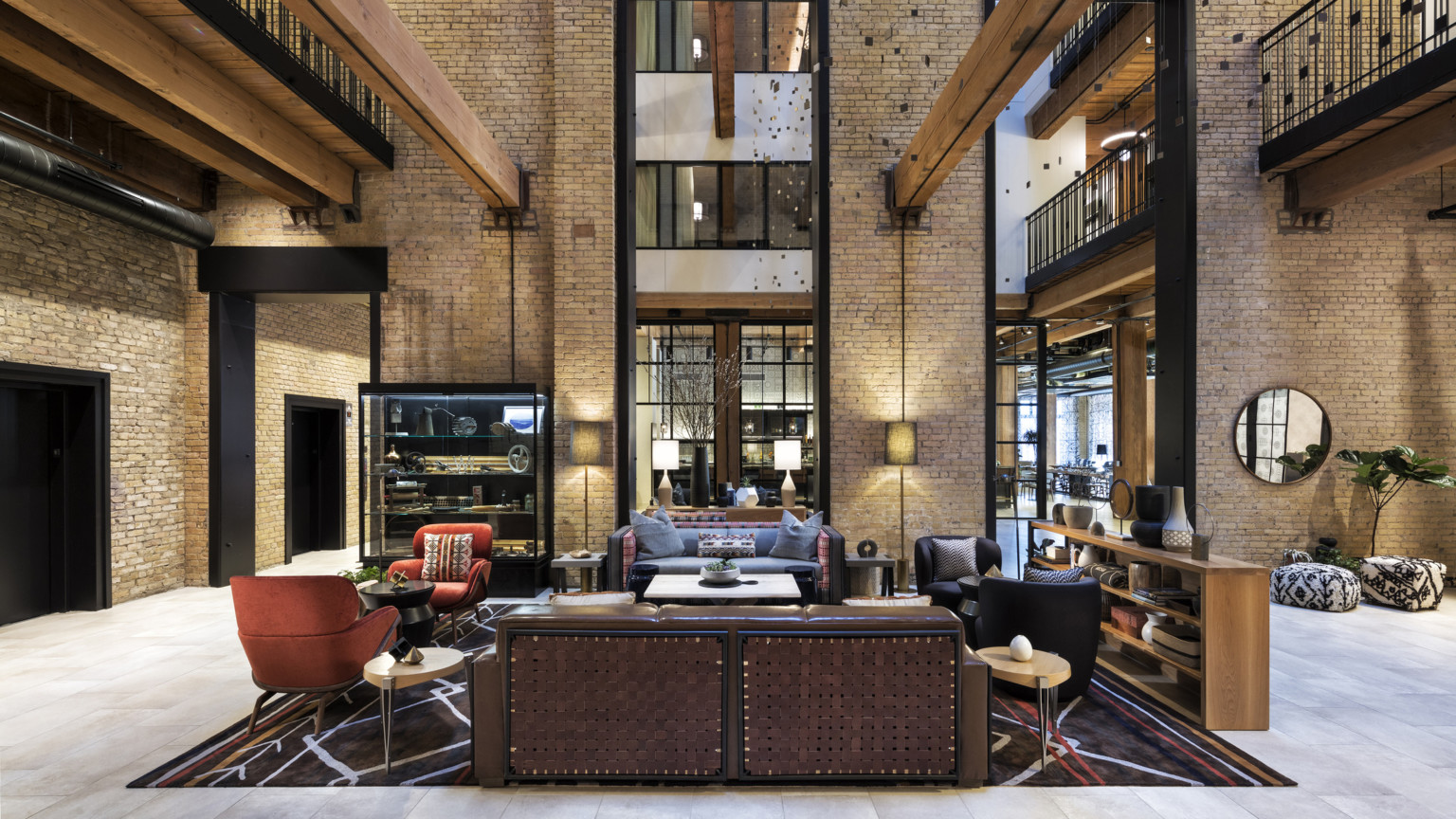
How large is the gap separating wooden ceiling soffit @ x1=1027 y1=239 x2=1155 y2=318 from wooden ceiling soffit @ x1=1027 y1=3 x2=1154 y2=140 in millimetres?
2149

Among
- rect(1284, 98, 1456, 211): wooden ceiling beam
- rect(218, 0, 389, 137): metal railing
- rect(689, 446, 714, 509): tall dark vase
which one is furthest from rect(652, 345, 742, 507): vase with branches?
rect(1284, 98, 1456, 211): wooden ceiling beam

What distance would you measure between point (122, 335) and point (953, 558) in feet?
30.1

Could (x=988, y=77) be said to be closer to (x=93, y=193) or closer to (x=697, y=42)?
(x=697, y=42)

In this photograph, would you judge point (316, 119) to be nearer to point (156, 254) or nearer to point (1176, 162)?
point (156, 254)

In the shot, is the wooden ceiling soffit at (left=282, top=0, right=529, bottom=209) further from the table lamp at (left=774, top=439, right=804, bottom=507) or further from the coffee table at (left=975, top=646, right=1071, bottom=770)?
the coffee table at (left=975, top=646, right=1071, bottom=770)

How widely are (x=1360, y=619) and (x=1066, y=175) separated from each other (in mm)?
7926

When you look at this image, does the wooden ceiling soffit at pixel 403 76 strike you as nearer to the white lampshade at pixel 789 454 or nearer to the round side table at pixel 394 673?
the round side table at pixel 394 673

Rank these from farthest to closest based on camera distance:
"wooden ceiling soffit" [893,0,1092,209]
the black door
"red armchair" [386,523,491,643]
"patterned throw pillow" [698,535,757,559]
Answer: "patterned throw pillow" [698,535,757,559]
the black door
"red armchair" [386,523,491,643]
"wooden ceiling soffit" [893,0,1092,209]

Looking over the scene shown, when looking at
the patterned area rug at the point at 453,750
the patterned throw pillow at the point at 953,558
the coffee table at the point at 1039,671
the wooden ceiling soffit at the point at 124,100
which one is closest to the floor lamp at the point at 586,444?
the patterned area rug at the point at 453,750

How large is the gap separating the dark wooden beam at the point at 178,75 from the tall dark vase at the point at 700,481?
586 centimetres

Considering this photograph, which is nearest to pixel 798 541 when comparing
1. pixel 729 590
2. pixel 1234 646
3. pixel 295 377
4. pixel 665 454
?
pixel 729 590

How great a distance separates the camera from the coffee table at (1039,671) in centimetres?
347

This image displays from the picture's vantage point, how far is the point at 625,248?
7852 millimetres

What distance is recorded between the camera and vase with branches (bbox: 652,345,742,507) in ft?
36.6
